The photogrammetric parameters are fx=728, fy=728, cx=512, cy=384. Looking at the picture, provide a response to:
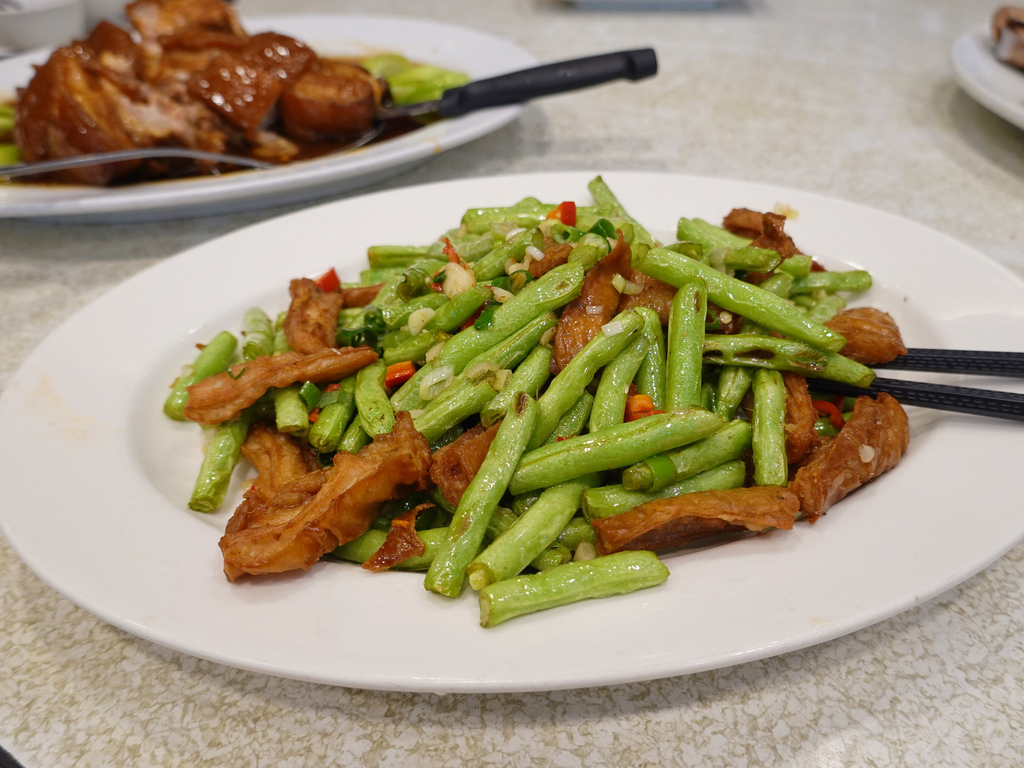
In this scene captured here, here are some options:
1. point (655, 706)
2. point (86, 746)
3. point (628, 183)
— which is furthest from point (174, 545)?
point (628, 183)

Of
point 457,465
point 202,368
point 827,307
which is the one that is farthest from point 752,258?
point 202,368

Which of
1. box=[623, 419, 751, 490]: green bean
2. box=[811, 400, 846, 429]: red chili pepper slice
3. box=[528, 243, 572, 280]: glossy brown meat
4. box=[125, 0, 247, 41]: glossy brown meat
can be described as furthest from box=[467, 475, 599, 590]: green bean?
box=[125, 0, 247, 41]: glossy brown meat

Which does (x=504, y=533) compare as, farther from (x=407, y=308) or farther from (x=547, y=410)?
(x=407, y=308)

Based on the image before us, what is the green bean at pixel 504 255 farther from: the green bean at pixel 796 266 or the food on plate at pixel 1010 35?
the food on plate at pixel 1010 35

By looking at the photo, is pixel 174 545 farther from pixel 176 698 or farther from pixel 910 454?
pixel 910 454

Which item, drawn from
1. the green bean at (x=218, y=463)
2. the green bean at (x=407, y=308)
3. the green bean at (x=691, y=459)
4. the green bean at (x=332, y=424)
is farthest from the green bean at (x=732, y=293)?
the green bean at (x=218, y=463)

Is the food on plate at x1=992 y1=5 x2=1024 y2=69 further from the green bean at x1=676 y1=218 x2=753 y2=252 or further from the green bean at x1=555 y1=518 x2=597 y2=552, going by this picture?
→ the green bean at x1=555 y1=518 x2=597 y2=552
